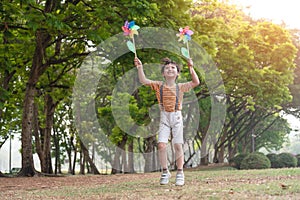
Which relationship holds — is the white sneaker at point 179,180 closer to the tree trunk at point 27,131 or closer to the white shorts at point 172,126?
the white shorts at point 172,126

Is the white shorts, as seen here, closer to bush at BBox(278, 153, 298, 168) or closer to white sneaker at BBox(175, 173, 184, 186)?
white sneaker at BBox(175, 173, 184, 186)

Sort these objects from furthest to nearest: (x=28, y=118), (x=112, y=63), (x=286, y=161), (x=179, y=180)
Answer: (x=286, y=161) < (x=112, y=63) < (x=28, y=118) < (x=179, y=180)

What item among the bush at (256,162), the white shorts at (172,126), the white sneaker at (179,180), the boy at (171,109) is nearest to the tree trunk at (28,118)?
the boy at (171,109)

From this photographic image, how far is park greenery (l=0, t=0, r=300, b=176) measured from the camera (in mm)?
12234

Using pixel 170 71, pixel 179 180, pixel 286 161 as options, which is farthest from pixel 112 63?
pixel 286 161

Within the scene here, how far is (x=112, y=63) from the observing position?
16188mm

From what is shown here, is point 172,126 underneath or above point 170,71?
underneath

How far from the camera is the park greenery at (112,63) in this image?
12.2 meters

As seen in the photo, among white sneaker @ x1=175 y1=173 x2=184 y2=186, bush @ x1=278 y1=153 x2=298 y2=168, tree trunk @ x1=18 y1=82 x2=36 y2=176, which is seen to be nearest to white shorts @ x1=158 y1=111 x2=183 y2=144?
white sneaker @ x1=175 y1=173 x2=184 y2=186

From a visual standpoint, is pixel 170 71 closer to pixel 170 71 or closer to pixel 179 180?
pixel 170 71

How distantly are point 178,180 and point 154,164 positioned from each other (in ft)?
76.5

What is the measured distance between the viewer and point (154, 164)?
1203 inches

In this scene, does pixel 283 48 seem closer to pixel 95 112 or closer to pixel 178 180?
pixel 95 112

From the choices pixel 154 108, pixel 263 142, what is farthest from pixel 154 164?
pixel 263 142
